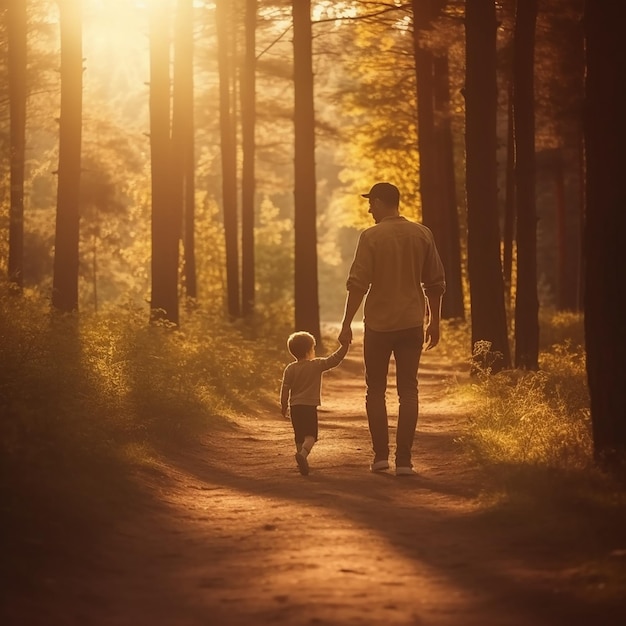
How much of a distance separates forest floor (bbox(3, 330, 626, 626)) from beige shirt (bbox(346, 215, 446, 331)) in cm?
144

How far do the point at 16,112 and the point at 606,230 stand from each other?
71.8 ft

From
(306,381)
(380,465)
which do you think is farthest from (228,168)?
(380,465)

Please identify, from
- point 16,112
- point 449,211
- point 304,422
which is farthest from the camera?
point 449,211

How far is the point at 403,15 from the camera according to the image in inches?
1056

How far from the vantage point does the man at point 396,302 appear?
32.8ft

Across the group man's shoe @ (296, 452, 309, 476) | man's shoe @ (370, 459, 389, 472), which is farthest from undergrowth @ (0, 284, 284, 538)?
man's shoe @ (370, 459, 389, 472)

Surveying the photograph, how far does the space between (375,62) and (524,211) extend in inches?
536

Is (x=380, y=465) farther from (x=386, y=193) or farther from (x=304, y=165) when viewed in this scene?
(x=304, y=165)

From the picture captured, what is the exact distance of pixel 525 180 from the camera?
19188mm

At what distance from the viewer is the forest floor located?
561 centimetres

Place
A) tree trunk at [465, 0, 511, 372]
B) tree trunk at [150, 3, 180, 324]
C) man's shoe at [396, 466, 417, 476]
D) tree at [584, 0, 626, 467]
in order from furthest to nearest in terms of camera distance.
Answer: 1. tree trunk at [150, 3, 180, 324]
2. tree trunk at [465, 0, 511, 372]
3. man's shoe at [396, 466, 417, 476]
4. tree at [584, 0, 626, 467]

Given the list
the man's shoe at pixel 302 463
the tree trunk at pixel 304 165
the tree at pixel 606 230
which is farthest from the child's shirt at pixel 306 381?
the tree trunk at pixel 304 165

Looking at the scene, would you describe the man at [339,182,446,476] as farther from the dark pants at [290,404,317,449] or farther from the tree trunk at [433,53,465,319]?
the tree trunk at [433,53,465,319]

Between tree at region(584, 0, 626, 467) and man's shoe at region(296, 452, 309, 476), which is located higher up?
tree at region(584, 0, 626, 467)
